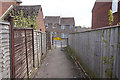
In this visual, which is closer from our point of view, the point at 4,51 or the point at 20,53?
the point at 4,51

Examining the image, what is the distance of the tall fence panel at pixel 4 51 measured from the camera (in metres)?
2.79

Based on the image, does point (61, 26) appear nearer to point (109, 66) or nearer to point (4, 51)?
point (109, 66)

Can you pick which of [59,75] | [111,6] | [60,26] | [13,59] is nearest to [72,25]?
[60,26]

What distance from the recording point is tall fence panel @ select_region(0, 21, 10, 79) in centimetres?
279

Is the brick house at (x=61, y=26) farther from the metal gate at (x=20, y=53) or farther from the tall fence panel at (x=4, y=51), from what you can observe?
the tall fence panel at (x=4, y=51)

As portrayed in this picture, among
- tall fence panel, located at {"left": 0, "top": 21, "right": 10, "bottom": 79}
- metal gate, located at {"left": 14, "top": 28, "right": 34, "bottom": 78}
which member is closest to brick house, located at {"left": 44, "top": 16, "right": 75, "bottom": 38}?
metal gate, located at {"left": 14, "top": 28, "right": 34, "bottom": 78}

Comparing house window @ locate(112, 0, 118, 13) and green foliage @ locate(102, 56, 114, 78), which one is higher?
house window @ locate(112, 0, 118, 13)

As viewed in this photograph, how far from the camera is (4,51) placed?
9.67 feet

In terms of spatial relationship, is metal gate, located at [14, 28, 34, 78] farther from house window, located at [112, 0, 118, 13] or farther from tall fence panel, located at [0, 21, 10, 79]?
house window, located at [112, 0, 118, 13]

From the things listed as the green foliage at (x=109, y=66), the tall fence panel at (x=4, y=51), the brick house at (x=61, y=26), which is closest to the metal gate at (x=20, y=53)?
the tall fence panel at (x=4, y=51)

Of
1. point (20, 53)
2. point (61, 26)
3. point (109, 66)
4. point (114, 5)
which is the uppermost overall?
point (61, 26)

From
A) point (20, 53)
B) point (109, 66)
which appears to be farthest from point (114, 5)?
point (20, 53)

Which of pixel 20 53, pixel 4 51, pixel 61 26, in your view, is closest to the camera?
pixel 4 51

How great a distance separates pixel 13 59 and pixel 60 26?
130ft
